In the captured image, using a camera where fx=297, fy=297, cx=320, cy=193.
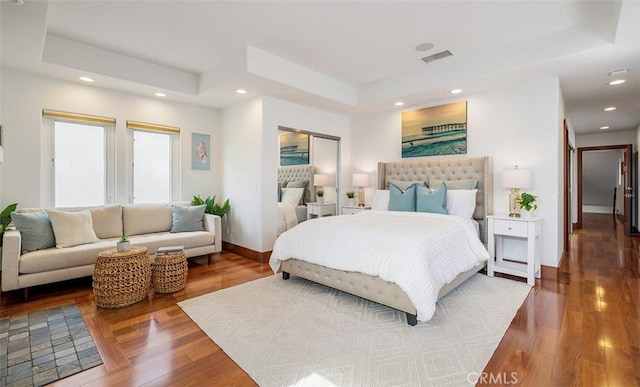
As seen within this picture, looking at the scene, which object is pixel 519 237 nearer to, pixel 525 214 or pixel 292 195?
pixel 525 214

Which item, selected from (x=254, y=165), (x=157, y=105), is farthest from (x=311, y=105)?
(x=157, y=105)

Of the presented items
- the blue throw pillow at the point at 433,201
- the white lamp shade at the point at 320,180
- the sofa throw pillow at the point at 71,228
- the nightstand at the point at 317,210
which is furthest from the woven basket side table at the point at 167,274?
the blue throw pillow at the point at 433,201

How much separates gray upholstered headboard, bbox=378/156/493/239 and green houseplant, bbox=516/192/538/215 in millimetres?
391

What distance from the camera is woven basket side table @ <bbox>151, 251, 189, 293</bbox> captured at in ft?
10.2

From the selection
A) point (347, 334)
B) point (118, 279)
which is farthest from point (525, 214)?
point (118, 279)

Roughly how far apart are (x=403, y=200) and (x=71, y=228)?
13.2 ft

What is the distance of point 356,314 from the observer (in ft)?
8.45

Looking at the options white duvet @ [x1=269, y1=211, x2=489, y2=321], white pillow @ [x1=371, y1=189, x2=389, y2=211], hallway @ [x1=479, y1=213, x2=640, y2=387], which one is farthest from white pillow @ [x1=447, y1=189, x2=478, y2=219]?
hallway @ [x1=479, y1=213, x2=640, y2=387]

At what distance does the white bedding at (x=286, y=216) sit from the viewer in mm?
4745

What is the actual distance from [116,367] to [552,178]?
4.66 m

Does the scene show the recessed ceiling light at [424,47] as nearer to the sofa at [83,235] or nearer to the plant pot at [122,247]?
the sofa at [83,235]

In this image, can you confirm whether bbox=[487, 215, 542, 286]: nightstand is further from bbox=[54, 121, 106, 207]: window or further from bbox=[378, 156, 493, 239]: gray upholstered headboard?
bbox=[54, 121, 106, 207]: window

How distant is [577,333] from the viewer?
224cm

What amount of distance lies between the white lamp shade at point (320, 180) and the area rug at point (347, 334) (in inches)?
91.6
